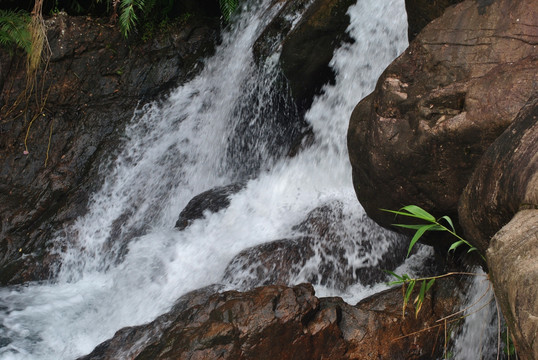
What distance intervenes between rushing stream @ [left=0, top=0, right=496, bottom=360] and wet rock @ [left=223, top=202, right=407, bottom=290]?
0.03m

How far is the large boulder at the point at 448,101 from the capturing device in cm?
303

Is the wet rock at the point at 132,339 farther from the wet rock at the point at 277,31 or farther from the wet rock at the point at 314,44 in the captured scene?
the wet rock at the point at 277,31

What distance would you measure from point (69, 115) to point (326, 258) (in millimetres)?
3337

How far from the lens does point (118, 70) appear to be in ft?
20.8

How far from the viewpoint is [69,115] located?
6.14 m

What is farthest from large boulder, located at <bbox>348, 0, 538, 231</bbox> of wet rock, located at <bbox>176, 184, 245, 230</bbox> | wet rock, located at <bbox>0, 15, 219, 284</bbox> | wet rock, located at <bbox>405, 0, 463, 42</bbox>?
wet rock, located at <bbox>0, 15, 219, 284</bbox>

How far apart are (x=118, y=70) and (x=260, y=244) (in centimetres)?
287

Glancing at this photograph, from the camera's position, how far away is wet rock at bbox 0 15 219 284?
5703 millimetres

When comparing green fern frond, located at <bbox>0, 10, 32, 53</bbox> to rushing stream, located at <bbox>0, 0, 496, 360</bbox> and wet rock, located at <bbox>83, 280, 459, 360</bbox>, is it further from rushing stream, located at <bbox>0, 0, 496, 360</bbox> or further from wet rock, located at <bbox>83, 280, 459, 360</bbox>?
wet rock, located at <bbox>83, 280, 459, 360</bbox>

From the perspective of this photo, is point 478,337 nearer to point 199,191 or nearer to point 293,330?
point 293,330

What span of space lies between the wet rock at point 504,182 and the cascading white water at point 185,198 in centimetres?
182

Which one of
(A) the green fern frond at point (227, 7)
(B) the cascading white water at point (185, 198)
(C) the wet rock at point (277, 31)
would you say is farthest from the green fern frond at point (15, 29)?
(C) the wet rock at point (277, 31)

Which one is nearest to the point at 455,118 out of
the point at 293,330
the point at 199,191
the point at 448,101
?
the point at 448,101

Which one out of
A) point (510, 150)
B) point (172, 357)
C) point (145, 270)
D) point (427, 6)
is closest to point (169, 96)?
point (145, 270)
